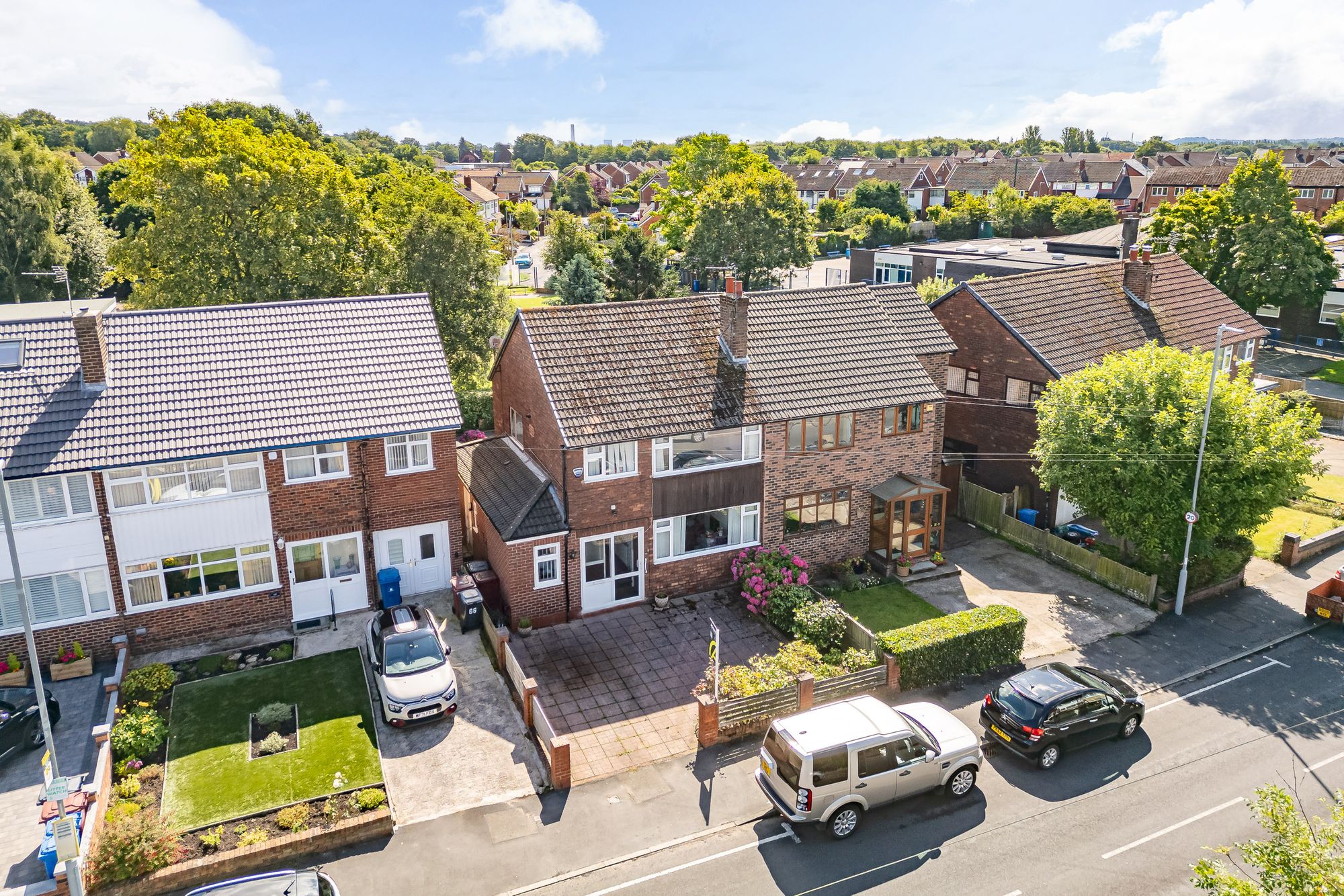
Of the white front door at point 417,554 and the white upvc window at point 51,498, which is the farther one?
the white front door at point 417,554

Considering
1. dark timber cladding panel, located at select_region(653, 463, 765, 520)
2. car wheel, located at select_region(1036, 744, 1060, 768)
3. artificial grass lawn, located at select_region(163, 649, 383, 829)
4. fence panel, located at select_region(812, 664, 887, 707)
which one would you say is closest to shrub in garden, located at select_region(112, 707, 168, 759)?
artificial grass lawn, located at select_region(163, 649, 383, 829)

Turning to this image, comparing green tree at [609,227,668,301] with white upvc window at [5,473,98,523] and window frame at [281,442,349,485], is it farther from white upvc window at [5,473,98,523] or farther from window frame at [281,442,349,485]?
white upvc window at [5,473,98,523]

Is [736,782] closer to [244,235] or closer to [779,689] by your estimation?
[779,689]

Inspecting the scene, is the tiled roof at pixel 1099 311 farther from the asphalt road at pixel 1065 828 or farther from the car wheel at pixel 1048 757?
the car wheel at pixel 1048 757

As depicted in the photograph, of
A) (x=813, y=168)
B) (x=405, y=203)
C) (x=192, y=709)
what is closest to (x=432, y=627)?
(x=192, y=709)

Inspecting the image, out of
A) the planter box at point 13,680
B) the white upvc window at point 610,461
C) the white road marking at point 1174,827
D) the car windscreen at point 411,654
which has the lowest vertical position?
the white road marking at point 1174,827

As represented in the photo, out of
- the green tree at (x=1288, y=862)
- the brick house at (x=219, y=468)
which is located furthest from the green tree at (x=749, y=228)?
the green tree at (x=1288, y=862)
